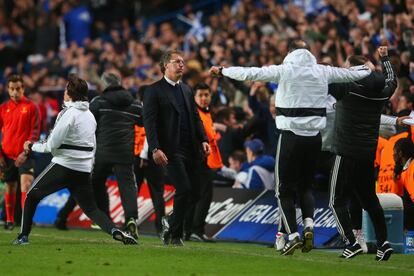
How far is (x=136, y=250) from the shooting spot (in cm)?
1239

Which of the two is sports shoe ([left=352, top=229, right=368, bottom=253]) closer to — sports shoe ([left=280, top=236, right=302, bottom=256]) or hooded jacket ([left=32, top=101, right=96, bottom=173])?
sports shoe ([left=280, top=236, right=302, bottom=256])

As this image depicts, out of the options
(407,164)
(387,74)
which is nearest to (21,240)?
(387,74)

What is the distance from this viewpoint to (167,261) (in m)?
11.3

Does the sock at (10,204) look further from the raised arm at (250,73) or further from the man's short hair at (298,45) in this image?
the man's short hair at (298,45)

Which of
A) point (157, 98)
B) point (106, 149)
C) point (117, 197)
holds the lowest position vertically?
point (117, 197)

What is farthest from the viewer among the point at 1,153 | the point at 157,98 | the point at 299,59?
the point at 1,153

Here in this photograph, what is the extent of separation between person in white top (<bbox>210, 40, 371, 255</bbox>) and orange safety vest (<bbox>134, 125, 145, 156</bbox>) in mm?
5164

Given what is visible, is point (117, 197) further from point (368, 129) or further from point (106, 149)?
point (368, 129)

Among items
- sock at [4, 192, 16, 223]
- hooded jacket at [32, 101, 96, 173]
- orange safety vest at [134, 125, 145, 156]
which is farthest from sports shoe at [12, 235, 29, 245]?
orange safety vest at [134, 125, 145, 156]

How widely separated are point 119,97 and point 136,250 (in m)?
3.56

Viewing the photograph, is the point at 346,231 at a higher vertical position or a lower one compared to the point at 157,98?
lower

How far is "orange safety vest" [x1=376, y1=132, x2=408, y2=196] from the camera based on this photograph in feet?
48.3

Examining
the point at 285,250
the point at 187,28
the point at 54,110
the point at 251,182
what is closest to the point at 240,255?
the point at 285,250

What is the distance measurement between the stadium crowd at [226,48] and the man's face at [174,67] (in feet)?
4.16
